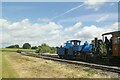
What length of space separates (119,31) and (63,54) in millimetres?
20530

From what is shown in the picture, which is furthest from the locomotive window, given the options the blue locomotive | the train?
the blue locomotive

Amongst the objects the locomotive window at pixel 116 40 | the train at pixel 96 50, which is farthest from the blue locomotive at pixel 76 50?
the locomotive window at pixel 116 40

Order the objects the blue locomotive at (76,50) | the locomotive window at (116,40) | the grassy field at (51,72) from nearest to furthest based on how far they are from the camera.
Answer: the grassy field at (51,72), the locomotive window at (116,40), the blue locomotive at (76,50)

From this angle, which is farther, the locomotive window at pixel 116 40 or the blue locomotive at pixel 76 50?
the blue locomotive at pixel 76 50

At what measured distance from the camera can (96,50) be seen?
32.1 m

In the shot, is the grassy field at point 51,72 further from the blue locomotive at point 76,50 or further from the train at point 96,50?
the blue locomotive at point 76,50

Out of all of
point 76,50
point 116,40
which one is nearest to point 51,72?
point 116,40

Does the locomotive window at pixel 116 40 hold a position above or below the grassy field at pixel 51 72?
above

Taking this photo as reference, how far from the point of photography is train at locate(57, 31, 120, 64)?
26.1m

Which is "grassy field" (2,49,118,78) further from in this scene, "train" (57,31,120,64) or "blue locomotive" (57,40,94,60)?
"blue locomotive" (57,40,94,60)

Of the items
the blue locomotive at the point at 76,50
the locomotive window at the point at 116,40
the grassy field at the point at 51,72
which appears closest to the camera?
the grassy field at the point at 51,72

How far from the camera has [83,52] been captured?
121ft

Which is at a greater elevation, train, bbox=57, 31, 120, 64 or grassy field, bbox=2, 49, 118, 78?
train, bbox=57, 31, 120, 64

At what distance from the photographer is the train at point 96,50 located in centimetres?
2612
